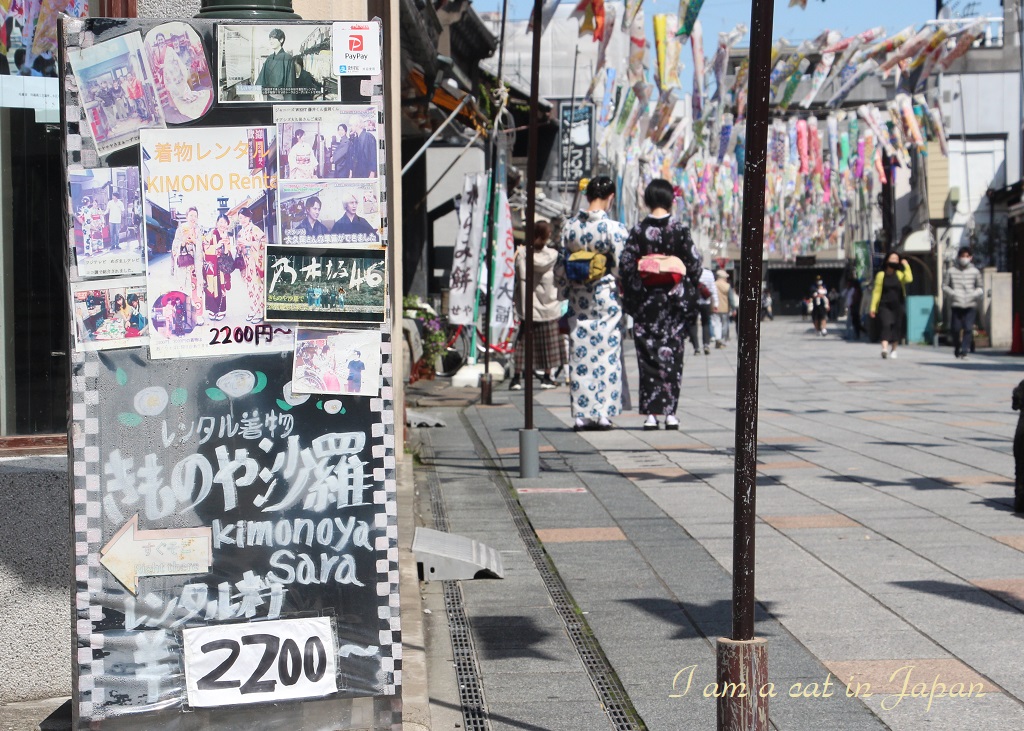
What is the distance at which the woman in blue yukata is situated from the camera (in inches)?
400

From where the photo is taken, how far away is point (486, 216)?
1363 cm

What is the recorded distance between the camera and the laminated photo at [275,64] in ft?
10.4

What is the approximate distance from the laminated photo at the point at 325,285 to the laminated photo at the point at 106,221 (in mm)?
350

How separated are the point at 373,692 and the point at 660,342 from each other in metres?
7.25

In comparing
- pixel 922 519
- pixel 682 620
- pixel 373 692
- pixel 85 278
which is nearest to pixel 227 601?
pixel 373 692

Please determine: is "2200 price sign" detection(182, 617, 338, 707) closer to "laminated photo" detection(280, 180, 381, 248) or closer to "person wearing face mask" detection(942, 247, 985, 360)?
"laminated photo" detection(280, 180, 381, 248)

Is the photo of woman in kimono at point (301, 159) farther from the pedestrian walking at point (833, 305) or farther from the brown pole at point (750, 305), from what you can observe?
the pedestrian walking at point (833, 305)

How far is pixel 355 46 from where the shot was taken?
321 centimetres

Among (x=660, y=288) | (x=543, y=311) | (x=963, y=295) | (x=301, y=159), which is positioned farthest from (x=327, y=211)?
(x=963, y=295)

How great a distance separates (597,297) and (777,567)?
488cm

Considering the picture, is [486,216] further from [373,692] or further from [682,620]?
[373,692]

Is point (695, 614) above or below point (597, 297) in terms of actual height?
below

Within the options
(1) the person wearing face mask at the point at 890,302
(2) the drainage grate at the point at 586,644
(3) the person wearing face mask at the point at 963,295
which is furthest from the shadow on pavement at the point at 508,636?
(3) the person wearing face mask at the point at 963,295

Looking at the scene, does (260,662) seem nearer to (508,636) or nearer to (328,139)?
(328,139)
